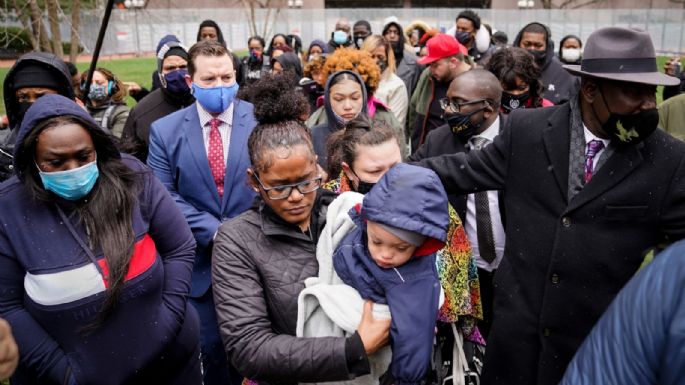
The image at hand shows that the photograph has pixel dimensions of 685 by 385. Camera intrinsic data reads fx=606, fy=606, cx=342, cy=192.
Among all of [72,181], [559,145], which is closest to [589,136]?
[559,145]

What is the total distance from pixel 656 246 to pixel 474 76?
183 centimetres

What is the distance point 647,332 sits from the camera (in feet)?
4.65

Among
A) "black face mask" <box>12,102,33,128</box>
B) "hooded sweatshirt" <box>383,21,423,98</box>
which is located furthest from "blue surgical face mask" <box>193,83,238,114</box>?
"hooded sweatshirt" <box>383,21,423,98</box>

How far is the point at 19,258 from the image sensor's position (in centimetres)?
233

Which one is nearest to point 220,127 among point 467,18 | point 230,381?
point 230,381

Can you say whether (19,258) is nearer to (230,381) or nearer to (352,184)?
(352,184)

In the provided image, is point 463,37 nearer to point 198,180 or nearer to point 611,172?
point 198,180

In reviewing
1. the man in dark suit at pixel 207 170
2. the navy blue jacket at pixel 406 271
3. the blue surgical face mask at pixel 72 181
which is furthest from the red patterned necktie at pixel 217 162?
the navy blue jacket at pixel 406 271

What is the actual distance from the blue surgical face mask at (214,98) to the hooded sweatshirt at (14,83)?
2.44 feet

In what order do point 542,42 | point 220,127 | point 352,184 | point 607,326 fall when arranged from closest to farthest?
point 607,326
point 352,184
point 220,127
point 542,42

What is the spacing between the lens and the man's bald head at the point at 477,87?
3.83m

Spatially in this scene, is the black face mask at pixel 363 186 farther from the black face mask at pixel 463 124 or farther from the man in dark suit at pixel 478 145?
the black face mask at pixel 463 124

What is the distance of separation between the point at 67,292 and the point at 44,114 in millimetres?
706

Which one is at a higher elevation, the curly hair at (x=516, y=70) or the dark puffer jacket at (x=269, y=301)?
the curly hair at (x=516, y=70)
